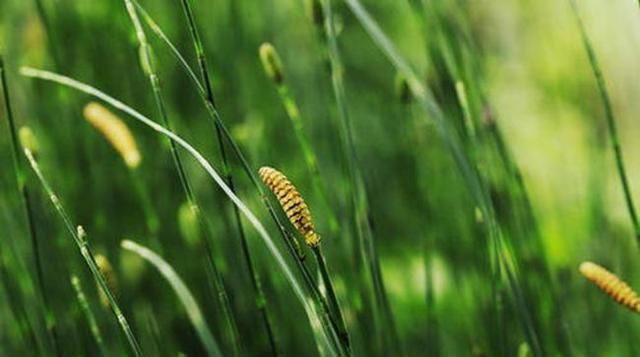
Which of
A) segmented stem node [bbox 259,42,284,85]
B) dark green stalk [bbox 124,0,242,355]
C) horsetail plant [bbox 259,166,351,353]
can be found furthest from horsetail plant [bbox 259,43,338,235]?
horsetail plant [bbox 259,166,351,353]

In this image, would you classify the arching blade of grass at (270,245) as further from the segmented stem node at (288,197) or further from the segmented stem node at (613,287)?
the segmented stem node at (613,287)

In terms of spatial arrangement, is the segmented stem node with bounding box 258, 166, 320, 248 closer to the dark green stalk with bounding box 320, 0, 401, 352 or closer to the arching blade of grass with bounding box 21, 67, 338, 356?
the arching blade of grass with bounding box 21, 67, 338, 356

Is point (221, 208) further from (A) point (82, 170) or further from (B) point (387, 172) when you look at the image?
(B) point (387, 172)

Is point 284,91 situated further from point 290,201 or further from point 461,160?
point 290,201

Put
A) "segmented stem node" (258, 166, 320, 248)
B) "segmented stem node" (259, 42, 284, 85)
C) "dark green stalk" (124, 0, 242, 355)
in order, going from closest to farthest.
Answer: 1. "segmented stem node" (258, 166, 320, 248)
2. "dark green stalk" (124, 0, 242, 355)
3. "segmented stem node" (259, 42, 284, 85)

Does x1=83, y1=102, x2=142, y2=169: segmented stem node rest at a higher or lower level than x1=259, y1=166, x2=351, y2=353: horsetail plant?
higher

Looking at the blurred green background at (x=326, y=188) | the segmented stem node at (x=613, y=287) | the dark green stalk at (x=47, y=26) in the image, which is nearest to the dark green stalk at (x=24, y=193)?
the blurred green background at (x=326, y=188)
